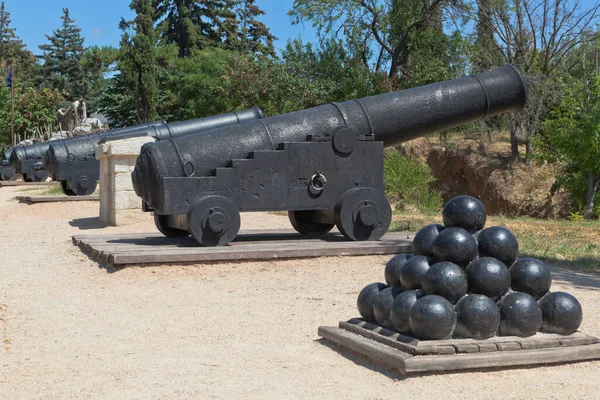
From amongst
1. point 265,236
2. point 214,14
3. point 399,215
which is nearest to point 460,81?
point 265,236

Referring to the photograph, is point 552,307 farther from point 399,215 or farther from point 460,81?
point 399,215

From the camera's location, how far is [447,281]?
13.6 feet

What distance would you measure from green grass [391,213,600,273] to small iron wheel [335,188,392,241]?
148cm

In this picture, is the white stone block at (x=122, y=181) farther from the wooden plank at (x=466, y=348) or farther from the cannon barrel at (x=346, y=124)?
the wooden plank at (x=466, y=348)

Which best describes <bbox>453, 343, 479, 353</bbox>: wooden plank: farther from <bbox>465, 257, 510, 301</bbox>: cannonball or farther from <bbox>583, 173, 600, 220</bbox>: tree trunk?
<bbox>583, 173, 600, 220</bbox>: tree trunk

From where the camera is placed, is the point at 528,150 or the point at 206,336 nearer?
the point at 206,336

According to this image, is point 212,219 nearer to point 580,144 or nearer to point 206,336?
point 206,336

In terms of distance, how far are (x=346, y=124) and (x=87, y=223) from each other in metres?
5.16

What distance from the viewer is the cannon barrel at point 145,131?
45.7 ft

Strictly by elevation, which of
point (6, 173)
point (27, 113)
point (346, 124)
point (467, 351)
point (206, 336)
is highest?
point (27, 113)

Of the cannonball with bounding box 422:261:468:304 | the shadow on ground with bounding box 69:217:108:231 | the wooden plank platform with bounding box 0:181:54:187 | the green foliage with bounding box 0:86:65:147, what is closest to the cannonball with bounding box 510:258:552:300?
the cannonball with bounding box 422:261:468:304

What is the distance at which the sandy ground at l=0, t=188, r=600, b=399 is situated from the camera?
3.75 meters

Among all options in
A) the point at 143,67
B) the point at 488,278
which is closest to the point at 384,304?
the point at 488,278

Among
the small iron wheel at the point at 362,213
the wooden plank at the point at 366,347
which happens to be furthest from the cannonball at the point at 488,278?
the small iron wheel at the point at 362,213
